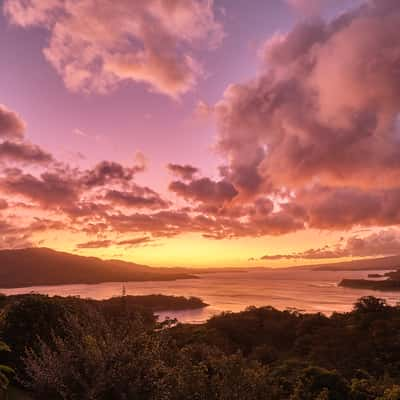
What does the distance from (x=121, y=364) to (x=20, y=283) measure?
190 m

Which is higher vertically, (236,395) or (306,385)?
(236,395)

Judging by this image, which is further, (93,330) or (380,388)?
(380,388)

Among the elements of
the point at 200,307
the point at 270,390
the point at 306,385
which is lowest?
the point at 200,307

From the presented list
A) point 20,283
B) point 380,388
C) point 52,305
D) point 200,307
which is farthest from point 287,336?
point 20,283

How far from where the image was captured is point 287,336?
3884 cm

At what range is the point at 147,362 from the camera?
6.80m

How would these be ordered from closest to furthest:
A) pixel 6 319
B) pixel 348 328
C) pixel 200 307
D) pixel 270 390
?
pixel 270 390, pixel 6 319, pixel 348 328, pixel 200 307

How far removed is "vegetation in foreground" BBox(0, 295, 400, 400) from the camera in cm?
657

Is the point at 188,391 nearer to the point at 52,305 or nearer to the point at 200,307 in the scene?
the point at 52,305

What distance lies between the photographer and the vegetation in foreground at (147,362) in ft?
21.6

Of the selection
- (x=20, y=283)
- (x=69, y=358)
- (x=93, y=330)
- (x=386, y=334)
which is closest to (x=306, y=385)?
(x=93, y=330)

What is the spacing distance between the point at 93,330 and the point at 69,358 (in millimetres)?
1350

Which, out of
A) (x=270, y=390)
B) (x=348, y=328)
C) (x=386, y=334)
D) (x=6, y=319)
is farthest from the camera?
(x=348, y=328)

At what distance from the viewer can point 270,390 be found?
7.72 metres
